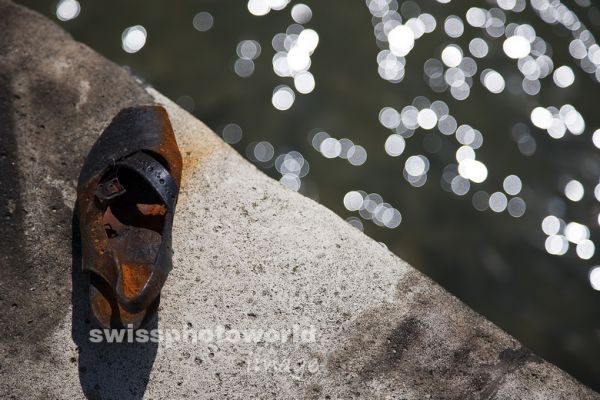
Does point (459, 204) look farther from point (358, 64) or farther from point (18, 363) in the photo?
point (18, 363)

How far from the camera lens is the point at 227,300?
3469mm

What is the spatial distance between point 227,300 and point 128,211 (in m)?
0.71

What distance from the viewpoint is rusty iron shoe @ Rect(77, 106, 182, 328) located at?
3223mm

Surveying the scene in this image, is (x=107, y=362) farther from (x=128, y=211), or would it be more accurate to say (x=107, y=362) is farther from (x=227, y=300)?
(x=128, y=211)

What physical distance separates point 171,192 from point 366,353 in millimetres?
1321

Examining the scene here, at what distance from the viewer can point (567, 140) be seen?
4602 mm

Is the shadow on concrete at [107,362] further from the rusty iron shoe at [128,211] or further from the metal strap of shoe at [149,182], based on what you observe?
the metal strap of shoe at [149,182]

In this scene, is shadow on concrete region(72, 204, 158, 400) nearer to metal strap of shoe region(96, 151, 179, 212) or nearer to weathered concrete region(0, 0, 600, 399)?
weathered concrete region(0, 0, 600, 399)

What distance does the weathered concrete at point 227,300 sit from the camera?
332cm

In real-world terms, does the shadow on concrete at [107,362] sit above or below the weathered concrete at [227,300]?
below

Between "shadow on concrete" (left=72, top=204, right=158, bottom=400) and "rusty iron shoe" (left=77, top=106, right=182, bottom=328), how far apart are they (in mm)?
153

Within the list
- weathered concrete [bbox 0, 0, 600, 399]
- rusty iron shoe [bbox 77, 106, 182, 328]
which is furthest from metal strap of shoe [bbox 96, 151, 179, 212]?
weathered concrete [bbox 0, 0, 600, 399]

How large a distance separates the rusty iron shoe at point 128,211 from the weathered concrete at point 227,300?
0.19 meters

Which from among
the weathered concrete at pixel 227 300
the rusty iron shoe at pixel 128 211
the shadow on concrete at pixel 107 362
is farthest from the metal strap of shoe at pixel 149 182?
the shadow on concrete at pixel 107 362
